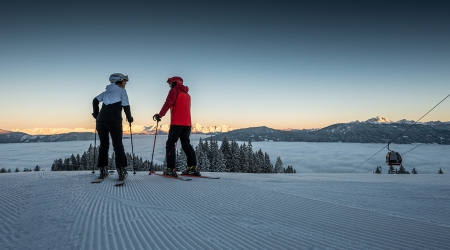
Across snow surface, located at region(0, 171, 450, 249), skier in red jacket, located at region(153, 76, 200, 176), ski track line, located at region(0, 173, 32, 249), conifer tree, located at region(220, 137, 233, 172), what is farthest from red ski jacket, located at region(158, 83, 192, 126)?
conifer tree, located at region(220, 137, 233, 172)

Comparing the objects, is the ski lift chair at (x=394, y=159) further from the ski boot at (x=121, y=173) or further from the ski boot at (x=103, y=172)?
the ski boot at (x=103, y=172)

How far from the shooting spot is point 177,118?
6230 mm

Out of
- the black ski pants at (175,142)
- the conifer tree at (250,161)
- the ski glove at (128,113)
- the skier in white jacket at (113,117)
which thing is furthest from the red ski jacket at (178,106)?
the conifer tree at (250,161)

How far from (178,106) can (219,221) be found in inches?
180

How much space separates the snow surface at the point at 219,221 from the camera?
5.24 feet

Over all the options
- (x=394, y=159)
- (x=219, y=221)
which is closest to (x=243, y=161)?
(x=394, y=159)

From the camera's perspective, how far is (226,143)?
47125 millimetres

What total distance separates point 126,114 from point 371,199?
5.40 m

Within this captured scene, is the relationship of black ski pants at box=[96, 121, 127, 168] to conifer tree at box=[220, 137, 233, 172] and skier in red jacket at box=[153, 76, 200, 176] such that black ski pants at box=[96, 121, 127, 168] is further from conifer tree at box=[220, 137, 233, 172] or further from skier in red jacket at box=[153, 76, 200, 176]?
conifer tree at box=[220, 137, 233, 172]

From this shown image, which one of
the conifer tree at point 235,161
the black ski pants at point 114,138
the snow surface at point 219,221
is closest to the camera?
the snow surface at point 219,221

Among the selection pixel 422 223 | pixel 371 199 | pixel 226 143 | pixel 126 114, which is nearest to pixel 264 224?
pixel 422 223

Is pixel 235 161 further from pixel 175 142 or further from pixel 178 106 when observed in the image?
pixel 178 106

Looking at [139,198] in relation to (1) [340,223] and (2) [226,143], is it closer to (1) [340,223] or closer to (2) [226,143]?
(1) [340,223]

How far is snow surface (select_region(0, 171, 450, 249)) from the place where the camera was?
1597mm
